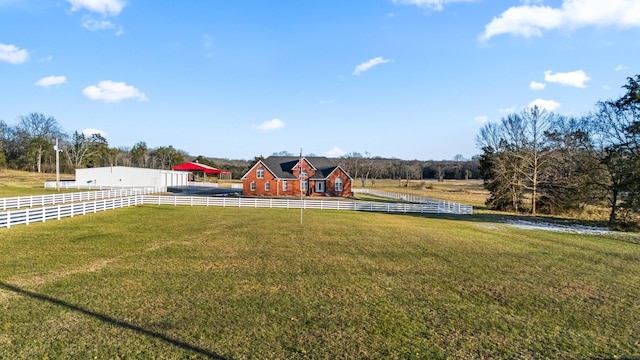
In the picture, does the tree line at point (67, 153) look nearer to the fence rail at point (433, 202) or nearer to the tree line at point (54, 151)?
the tree line at point (54, 151)

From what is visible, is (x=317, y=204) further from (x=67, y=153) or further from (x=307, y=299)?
(x=67, y=153)

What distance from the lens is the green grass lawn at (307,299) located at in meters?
5.96

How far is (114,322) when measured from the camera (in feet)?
21.9

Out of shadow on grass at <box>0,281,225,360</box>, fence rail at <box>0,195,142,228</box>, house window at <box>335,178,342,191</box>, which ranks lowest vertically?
shadow on grass at <box>0,281,225,360</box>

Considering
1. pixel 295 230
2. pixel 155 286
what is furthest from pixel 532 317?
pixel 295 230

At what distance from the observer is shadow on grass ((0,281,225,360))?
18.6 ft

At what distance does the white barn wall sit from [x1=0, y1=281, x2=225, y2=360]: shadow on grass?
155 feet

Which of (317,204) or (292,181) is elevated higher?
(292,181)

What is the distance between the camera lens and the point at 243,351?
568cm

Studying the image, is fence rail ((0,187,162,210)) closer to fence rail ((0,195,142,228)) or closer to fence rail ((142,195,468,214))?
fence rail ((0,195,142,228))

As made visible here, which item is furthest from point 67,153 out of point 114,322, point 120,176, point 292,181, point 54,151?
point 114,322

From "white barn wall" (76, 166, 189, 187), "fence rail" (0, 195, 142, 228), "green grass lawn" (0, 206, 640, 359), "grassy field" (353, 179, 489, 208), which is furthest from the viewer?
"grassy field" (353, 179, 489, 208)

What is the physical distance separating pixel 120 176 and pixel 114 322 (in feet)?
175

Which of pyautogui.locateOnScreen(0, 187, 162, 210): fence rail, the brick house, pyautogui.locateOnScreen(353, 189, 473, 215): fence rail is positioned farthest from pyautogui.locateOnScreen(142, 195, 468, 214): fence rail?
the brick house
